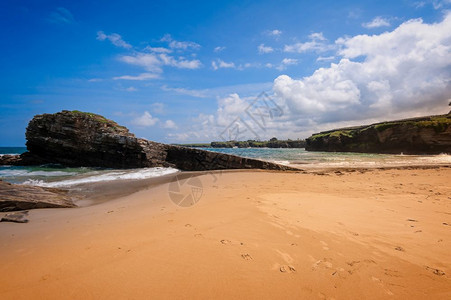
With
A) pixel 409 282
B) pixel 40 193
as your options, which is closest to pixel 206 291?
pixel 409 282

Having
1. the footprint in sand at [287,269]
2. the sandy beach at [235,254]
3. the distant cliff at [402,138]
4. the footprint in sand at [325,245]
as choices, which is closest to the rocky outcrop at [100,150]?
the sandy beach at [235,254]

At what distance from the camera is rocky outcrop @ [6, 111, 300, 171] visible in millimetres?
15828

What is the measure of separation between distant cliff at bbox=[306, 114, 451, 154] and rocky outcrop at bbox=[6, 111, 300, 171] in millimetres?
40114

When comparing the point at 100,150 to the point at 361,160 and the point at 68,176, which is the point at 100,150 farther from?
the point at 361,160

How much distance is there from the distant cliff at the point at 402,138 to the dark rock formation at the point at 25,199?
50479mm

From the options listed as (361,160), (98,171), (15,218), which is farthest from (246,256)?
(361,160)

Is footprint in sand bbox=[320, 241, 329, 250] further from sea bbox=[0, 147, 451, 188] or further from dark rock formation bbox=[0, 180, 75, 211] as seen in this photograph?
sea bbox=[0, 147, 451, 188]

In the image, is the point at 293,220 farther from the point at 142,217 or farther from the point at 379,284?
the point at 142,217

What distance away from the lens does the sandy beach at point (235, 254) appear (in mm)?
2084

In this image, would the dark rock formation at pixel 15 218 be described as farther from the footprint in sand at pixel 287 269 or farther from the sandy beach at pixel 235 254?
the footprint in sand at pixel 287 269

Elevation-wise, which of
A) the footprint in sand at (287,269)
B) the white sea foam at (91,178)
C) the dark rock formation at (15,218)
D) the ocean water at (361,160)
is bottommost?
the ocean water at (361,160)

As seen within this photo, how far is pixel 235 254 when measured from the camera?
108 inches

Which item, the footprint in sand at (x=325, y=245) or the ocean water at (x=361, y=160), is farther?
the ocean water at (x=361, y=160)

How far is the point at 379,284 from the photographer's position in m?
2.14
